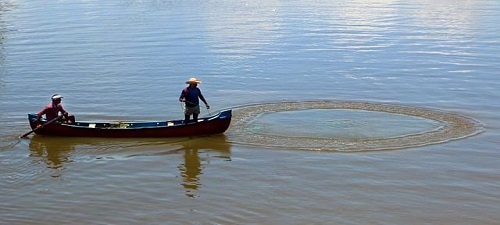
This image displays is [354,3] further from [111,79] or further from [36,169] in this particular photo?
[36,169]

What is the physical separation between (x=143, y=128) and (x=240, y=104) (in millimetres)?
5921

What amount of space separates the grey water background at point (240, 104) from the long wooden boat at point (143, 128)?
263 mm

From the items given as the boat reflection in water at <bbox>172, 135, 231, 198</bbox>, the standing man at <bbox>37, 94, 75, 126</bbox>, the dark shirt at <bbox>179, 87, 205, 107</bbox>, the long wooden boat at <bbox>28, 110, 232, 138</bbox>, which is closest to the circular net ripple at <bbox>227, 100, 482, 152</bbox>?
the boat reflection in water at <bbox>172, 135, 231, 198</bbox>

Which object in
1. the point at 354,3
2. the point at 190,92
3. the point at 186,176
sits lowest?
the point at 186,176

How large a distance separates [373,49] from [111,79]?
1497cm

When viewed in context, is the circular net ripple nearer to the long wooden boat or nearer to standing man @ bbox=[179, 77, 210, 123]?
the long wooden boat

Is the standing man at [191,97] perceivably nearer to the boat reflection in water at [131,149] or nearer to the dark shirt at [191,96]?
the dark shirt at [191,96]

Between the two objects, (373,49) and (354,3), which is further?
(354,3)

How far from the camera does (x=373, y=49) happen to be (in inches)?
1550

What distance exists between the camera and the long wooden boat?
21.7 meters

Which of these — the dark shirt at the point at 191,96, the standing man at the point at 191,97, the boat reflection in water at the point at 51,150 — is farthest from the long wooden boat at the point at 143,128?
the dark shirt at the point at 191,96

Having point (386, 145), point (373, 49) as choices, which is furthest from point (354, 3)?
point (386, 145)

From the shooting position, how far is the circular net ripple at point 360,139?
2128 centimetres

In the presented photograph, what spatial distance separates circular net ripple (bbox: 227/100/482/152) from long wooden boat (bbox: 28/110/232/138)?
75 centimetres
